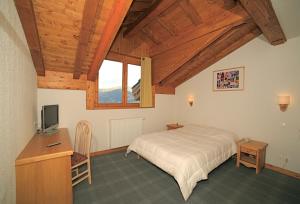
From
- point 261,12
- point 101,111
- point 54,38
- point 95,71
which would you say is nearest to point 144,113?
point 101,111

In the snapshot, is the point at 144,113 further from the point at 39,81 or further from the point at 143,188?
the point at 39,81

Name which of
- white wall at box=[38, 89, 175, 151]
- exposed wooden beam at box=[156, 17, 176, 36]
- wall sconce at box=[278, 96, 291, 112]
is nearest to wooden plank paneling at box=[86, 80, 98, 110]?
white wall at box=[38, 89, 175, 151]

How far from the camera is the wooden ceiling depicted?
6.15ft

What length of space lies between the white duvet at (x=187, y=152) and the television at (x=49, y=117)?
63.5 inches

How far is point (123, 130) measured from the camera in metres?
3.85

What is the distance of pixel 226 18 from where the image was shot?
254cm

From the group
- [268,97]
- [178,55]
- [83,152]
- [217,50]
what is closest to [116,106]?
[83,152]

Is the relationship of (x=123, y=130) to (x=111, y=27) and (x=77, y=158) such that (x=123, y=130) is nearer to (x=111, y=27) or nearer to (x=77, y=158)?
(x=77, y=158)

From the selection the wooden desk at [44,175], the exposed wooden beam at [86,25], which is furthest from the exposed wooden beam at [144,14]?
the wooden desk at [44,175]

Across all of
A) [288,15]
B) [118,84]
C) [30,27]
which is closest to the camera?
[30,27]

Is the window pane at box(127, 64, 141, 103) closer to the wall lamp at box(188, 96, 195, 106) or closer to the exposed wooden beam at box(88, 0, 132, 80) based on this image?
the exposed wooden beam at box(88, 0, 132, 80)

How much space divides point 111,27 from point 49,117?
1.90m

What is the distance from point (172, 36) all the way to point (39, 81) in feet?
10.1

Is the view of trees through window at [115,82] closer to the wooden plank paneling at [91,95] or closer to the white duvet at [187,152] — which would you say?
the wooden plank paneling at [91,95]
